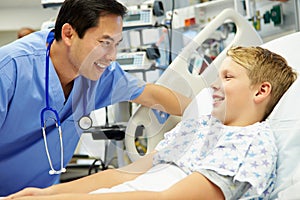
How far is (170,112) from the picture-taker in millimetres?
1492

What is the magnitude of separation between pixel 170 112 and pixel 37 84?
54cm

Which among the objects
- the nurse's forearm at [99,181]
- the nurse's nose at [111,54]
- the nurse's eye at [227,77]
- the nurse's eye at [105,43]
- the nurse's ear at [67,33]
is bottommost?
the nurse's forearm at [99,181]

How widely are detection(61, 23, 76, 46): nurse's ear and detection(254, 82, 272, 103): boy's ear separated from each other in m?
0.63

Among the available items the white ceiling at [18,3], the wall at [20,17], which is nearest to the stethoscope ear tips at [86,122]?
the white ceiling at [18,3]

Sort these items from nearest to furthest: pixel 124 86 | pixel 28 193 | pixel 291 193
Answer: pixel 291 193 < pixel 28 193 < pixel 124 86

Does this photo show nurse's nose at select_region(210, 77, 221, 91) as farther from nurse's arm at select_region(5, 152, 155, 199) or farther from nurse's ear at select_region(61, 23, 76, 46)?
nurse's ear at select_region(61, 23, 76, 46)

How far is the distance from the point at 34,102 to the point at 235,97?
73 cm

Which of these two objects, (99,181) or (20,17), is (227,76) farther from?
(20,17)

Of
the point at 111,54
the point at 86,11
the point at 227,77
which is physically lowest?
the point at 227,77

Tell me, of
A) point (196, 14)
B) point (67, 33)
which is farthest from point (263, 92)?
point (196, 14)

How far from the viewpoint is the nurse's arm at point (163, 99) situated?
147 cm

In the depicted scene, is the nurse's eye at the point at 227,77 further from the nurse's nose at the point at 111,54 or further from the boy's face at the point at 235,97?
the nurse's nose at the point at 111,54

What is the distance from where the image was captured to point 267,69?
4.90ft

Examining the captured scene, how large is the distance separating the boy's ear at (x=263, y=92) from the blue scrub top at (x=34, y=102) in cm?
41
